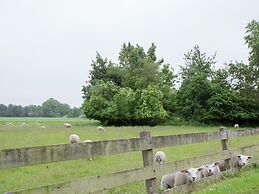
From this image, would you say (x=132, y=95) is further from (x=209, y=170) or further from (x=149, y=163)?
(x=149, y=163)

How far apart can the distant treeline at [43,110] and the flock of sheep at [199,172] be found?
13291cm

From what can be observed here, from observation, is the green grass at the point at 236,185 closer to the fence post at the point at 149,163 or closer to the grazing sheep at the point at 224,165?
the grazing sheep at the point at 224,165

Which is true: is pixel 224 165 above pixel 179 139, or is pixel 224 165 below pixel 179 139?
below

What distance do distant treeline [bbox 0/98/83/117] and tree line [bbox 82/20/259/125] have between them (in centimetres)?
8836

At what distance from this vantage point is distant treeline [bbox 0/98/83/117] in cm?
14088

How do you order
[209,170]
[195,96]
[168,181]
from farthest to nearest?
1. [195,96]
2. [209,170]
3. [168,181]

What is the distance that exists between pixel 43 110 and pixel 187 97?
114 m

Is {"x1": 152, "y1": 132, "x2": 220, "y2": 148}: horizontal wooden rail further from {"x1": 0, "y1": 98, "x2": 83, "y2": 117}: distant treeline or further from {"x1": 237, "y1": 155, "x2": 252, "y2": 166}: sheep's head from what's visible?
{"x1": 0, "y1": 98, "x2": 83, "y2": 117}: distant treeline

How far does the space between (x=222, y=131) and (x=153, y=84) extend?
145 feet

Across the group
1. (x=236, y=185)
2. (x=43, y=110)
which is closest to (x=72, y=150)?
(x=236, y=185)

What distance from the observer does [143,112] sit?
48188 millimetres

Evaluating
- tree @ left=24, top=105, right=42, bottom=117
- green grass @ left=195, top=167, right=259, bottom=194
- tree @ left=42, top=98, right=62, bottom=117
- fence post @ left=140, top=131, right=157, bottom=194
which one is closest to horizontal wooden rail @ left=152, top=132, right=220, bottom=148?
fence post @ left=140, top=131, right=157, bottom=194

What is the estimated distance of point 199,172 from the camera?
7.88m

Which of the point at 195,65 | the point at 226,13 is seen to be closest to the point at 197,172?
the point at 226,13
